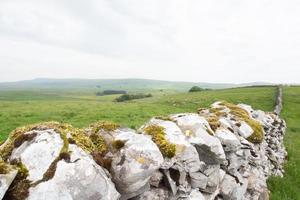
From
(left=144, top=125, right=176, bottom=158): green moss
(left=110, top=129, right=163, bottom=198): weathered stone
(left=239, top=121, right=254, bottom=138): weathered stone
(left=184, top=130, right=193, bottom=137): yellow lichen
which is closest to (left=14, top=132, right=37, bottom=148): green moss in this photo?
(left=110, top=129, right=163, bottom=198): weathered stone

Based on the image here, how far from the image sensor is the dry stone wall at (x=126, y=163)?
3928 millimetres

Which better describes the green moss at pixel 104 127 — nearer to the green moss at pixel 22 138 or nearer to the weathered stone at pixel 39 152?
the weathered stone at pixel 39 152

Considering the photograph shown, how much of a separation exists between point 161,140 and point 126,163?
1.22m

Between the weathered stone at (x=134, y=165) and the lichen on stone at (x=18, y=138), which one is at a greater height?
the lichen on stone at (x=18, y=138)

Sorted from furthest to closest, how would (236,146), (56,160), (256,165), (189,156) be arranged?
(256,165) → (236,146) → (189,156) → (56,160)

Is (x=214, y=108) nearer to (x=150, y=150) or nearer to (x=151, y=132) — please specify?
(x=151, y=132)

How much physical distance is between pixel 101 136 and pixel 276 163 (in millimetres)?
9842

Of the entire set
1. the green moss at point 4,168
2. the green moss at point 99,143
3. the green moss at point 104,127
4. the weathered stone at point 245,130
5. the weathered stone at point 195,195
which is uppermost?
the green moss at point 104,127

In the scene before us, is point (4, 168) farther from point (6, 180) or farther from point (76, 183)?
point (76, 183)

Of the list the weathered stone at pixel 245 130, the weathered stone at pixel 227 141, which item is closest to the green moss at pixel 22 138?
the weathered stone at pixel 227 141

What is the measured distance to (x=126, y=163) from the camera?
16.1ft

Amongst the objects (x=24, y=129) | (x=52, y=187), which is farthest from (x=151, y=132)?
(x=52, y=187)

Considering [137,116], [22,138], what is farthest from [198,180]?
[137,116]

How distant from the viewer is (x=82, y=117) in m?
25.6
